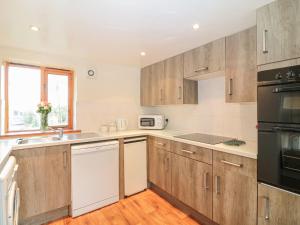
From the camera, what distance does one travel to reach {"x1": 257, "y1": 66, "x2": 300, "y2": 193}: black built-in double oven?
3.87 ft

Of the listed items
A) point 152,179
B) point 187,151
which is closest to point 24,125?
point 152,179

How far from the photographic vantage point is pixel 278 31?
49.8 inches

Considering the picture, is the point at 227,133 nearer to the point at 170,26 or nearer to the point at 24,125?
the point at 170,26

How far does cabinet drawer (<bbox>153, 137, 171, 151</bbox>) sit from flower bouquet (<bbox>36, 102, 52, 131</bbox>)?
Result: 1.59m

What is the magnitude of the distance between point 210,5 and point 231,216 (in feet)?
6.12

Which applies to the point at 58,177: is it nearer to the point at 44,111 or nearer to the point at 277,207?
the point at 44,111

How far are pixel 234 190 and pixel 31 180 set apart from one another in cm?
209

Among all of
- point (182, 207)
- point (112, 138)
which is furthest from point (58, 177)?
point (182, 207)

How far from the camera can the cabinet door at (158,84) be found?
Answer: 9.32 ft

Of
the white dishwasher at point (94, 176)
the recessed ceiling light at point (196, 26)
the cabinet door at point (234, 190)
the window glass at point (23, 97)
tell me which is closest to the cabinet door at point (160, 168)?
the white dishwasher at point (94, 176)

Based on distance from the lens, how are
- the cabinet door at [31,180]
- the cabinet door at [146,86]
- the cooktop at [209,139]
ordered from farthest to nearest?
the cabinet door at [146,86], the cooktop at [209,139], the cabinet door at [31,180]

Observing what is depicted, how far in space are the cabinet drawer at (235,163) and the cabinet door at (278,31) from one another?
83 centimetres

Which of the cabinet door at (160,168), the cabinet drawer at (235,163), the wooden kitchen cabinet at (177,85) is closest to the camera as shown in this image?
the cabinet drawer at (235,163)

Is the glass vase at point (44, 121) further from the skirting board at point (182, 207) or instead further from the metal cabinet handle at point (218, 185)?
the metal cabinet handle at point (218, 185)
